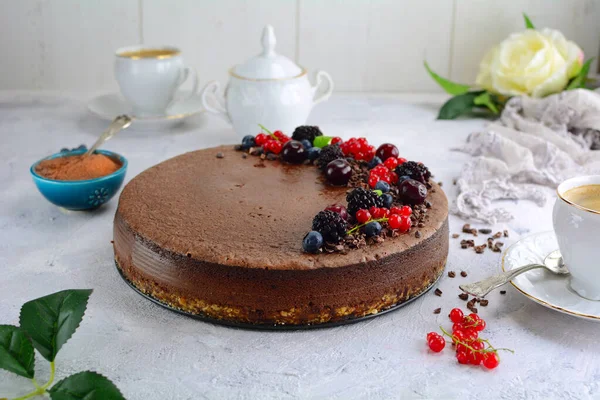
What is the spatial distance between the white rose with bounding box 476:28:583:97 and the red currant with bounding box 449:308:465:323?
1.47m

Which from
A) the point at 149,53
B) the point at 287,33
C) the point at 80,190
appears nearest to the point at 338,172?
the point at 80,190

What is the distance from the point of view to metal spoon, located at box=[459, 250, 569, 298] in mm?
1405

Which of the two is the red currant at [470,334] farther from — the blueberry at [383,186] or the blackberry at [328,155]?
the blackberry at [328,155]

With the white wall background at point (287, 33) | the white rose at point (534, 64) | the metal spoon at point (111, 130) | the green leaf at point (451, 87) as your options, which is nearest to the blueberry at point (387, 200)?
the metal spoon at point (111, 130)

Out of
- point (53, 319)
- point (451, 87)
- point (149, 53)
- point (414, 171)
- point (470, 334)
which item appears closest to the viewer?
point (53, 319)

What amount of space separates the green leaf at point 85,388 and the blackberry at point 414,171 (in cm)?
87

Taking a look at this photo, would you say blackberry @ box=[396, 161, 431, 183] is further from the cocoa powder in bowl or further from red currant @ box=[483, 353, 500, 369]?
the cocoa powder in bowl

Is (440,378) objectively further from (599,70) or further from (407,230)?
(599,70)

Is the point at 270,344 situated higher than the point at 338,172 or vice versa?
the point at 338,172

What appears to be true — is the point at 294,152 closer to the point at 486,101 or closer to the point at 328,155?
the point at 328,155

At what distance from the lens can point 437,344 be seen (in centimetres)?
130

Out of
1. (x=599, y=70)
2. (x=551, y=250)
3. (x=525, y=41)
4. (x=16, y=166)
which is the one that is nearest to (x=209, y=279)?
(x=551, y=250)

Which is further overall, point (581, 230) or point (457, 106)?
point (457, 106)

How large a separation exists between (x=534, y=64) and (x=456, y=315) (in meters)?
1.54
